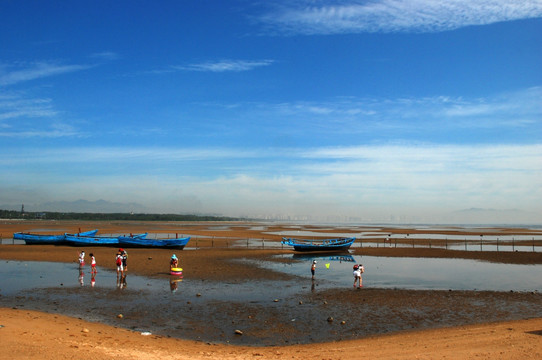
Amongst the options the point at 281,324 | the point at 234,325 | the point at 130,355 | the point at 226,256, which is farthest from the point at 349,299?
the point at 226,256

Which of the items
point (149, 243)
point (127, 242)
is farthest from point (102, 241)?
point (149, 243)

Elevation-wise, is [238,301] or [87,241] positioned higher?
[87,241]

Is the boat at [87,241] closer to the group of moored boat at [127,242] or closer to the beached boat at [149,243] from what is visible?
the group of moored boat at [127,242]

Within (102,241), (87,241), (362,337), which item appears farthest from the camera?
(102,241)

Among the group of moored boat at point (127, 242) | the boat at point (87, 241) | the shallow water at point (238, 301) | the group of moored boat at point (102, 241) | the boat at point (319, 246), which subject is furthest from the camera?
Result: the boat at point (87, 241)

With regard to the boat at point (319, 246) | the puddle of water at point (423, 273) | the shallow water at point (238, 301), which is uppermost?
the boat at point (319, 246)

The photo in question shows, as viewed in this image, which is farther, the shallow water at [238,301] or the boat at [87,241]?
the boat at [87,241]

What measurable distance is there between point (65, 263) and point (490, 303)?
31048 millimetres

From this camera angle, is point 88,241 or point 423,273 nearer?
point 423,273

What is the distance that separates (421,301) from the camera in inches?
803

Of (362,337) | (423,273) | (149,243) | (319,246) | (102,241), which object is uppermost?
(102,241)

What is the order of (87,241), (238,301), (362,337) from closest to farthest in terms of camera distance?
(362,337), (238,301), (87,241)

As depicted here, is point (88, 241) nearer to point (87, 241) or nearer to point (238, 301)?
point (87, 241)

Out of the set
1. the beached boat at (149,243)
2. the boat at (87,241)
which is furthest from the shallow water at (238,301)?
the boat at (87,241)
